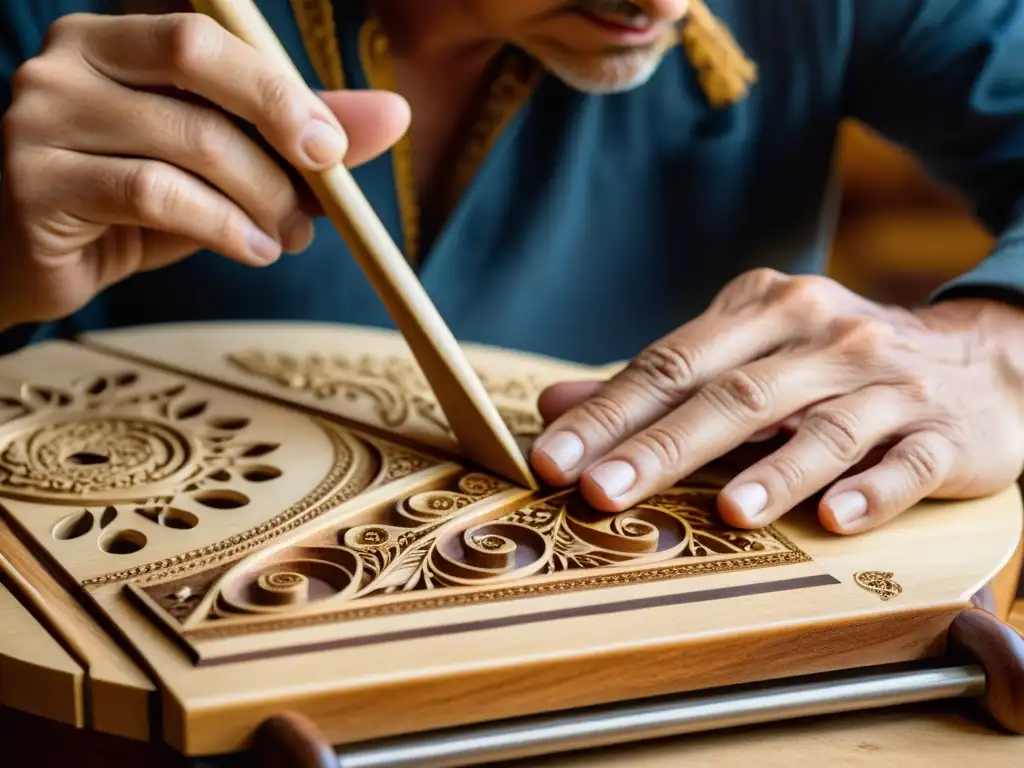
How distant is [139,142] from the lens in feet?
2.83

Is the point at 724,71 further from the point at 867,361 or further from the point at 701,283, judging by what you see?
the point at 867,361

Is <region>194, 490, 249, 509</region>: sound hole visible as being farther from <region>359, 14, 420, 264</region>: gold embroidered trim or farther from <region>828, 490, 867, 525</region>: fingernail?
<region>359, 14, 420, 264</region>: gold embroidered trim

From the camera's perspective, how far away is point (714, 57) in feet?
4.95

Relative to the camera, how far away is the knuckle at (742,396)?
0.89m

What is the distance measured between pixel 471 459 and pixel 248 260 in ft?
0.87

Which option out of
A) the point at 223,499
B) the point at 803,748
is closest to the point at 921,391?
the point at 803,748

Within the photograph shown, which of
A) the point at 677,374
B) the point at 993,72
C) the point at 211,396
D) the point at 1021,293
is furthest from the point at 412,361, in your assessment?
the point at 993,72

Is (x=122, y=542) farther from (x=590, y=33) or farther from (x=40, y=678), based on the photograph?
(x=590, y=33)

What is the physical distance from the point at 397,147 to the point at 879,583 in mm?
972

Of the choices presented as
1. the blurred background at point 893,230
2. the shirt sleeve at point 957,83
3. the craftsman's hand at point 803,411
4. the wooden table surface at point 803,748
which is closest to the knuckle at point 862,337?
the craftsman's hand at point 803,411

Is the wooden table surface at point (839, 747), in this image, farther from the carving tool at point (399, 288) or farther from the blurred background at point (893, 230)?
the blurred background at point (893, 230)

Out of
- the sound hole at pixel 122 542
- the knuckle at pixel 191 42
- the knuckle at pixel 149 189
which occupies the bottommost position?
the sound hole at pixel 122 542

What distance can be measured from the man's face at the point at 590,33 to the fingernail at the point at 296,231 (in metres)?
0.44

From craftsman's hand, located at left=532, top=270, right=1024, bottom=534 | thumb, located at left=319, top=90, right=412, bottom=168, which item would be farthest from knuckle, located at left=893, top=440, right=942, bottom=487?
thumb, located at left=319, top=90, right=412, bottom=168
